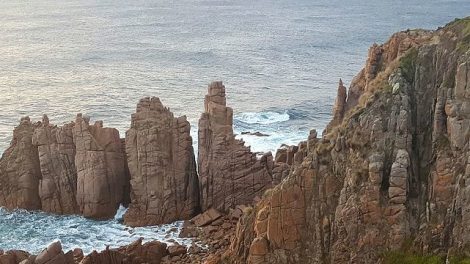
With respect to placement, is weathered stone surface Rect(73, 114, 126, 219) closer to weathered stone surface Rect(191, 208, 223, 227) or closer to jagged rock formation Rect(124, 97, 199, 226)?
jagged rock formation Rect(124, 97, 199, 226)

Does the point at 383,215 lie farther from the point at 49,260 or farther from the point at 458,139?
the point at 49,260

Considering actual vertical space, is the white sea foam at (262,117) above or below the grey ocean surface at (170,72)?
below

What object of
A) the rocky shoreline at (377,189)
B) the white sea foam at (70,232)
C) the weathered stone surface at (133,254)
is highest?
the rocky shoreline at (377,189)

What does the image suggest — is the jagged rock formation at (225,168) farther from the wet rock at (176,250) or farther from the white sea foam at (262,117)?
the white sea foam at (262,117)

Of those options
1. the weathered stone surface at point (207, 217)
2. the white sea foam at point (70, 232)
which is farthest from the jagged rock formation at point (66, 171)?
the weathered stone surface at point (207, 217)

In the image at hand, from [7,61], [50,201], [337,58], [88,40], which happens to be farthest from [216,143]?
[88,40]

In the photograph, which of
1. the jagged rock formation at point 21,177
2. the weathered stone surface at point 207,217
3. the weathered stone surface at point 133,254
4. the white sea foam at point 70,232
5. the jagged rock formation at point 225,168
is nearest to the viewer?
the weathered stone surface at point 133,254

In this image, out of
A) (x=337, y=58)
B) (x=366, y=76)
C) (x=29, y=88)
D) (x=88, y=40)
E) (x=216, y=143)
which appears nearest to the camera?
(x=366, y=76)

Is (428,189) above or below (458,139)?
below

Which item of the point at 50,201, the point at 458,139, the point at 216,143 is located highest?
the point at 458,139
